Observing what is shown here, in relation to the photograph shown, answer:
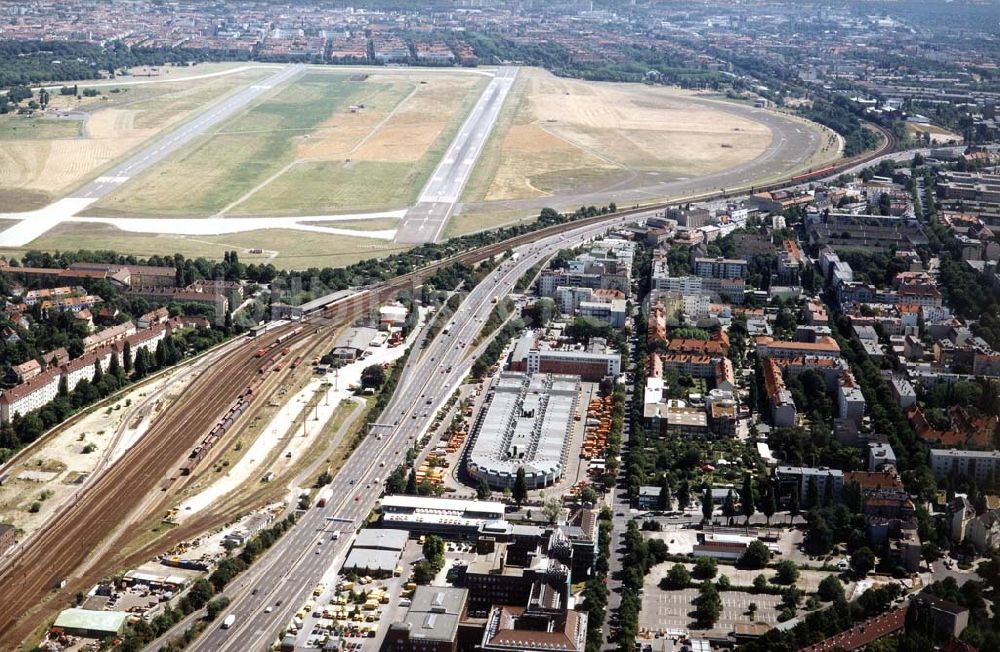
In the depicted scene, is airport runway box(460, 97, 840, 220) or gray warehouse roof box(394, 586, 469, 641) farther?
airport runway box(460, 97, 840, 220)

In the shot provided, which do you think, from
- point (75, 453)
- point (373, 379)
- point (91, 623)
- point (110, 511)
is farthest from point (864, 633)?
point (75, 453)

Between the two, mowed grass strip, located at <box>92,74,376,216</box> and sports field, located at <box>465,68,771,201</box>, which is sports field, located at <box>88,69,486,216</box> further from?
sports field, located at <box>465,68,771,201</box>

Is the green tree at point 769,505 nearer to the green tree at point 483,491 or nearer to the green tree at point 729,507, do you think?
the green tree at point 729,507

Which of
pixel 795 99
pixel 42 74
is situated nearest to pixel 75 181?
pixel 42 74

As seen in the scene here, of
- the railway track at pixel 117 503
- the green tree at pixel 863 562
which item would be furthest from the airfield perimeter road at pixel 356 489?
the green tree at pixel 863 562

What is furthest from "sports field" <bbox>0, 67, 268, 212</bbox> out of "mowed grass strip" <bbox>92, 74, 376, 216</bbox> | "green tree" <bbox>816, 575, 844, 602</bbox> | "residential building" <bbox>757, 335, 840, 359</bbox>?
"green tree" <bbox>816, 575, 844, 602</bbox>

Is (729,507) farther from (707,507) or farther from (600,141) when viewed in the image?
(600,141)
